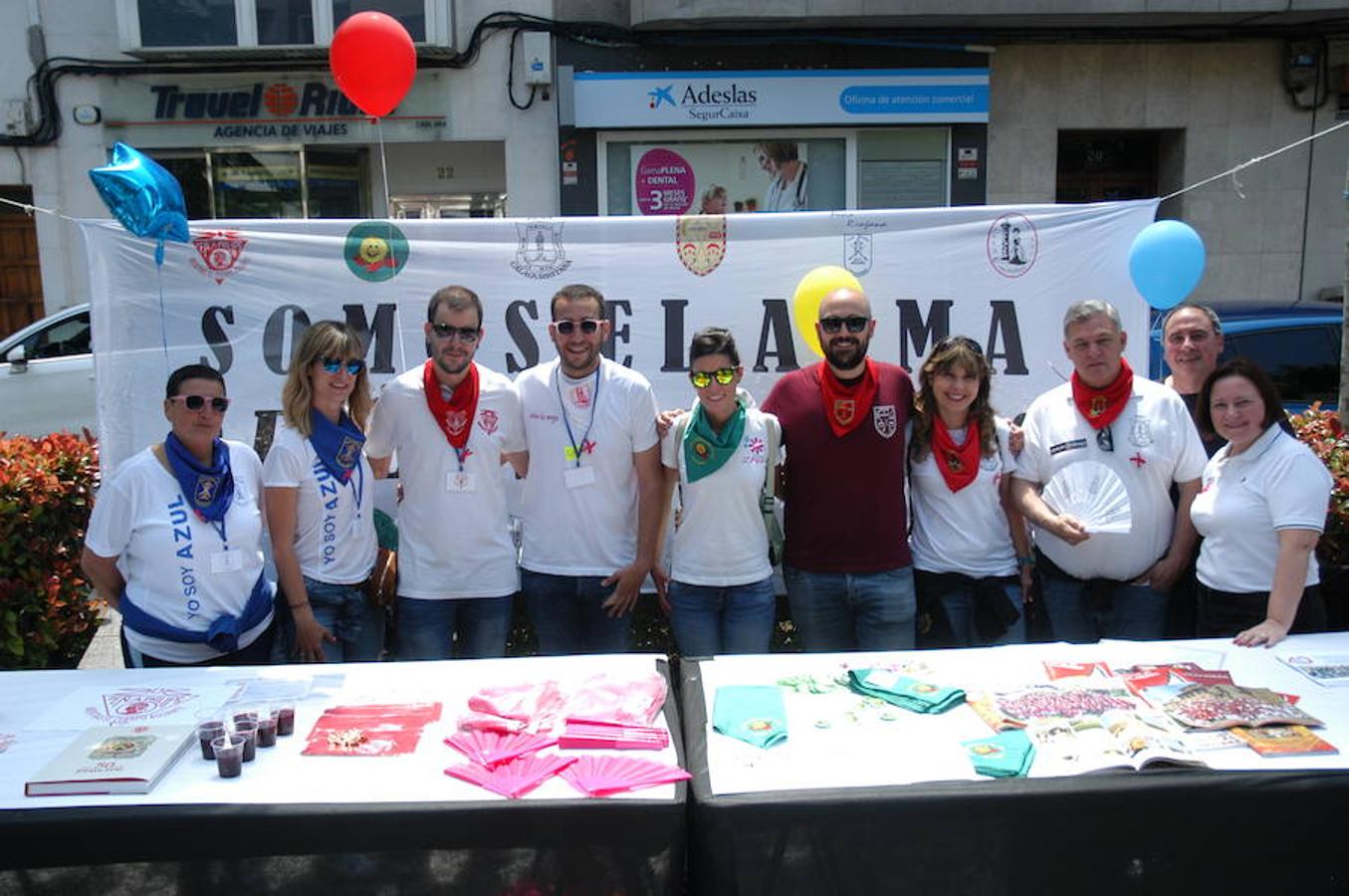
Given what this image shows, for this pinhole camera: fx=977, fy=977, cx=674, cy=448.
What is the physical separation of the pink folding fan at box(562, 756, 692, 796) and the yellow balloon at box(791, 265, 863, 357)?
2309 millimetres

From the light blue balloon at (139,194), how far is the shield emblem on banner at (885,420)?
2836 mm

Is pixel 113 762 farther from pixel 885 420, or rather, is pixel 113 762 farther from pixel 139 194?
pixel 139 194

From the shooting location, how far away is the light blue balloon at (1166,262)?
4.04m

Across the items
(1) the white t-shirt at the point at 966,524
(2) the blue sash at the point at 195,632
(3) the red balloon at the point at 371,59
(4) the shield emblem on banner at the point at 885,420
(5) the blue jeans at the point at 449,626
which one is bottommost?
(5) the blue jeans at the point at 449,626

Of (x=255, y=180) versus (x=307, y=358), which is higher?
(x=255, y=180)

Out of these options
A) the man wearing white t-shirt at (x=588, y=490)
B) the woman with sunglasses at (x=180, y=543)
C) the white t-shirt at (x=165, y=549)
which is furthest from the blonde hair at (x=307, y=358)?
the man wearing white t-shirt at (x=588, y=490)

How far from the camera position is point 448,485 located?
3205mm

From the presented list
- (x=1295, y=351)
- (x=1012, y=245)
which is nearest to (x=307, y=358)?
(x=1012, y=245)

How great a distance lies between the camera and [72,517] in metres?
4.04

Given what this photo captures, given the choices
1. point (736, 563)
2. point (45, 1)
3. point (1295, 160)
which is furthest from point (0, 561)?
point (1295, 160)

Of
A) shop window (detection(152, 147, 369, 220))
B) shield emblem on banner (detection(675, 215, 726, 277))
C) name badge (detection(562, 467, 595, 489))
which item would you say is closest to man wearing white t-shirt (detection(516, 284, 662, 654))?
name badge (detection(562, 467, 595, 489))

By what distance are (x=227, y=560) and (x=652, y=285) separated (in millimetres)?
2318

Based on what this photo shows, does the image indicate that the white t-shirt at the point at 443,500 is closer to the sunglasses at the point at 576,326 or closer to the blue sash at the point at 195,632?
the sunglasses at the point at 576,326

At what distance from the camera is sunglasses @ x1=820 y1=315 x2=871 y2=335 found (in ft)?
10.3
